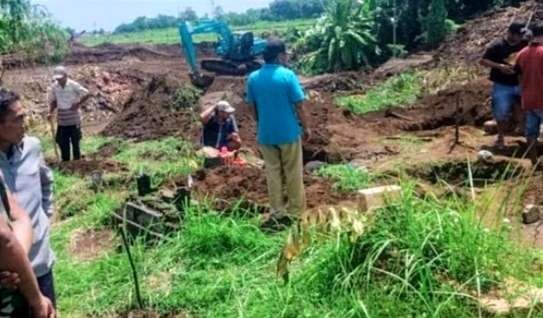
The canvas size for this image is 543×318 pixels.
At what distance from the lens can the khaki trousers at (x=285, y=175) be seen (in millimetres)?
8109

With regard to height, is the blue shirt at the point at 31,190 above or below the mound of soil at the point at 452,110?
above

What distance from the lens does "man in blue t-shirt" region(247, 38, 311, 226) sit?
7.84 meters

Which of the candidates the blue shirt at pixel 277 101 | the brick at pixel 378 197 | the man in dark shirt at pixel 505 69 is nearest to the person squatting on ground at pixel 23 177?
the brick at pixel 378 197

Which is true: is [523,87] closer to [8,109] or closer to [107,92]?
[8,109]

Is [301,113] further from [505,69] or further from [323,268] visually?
[505,69]

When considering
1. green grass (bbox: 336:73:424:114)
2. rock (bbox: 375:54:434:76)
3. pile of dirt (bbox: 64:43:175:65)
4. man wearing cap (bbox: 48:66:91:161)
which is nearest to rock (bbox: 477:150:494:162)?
man wearing cap (bbox: 48:66:91:161)

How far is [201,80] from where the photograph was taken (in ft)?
76.3

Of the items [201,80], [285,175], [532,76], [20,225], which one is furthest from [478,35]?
[20,225]

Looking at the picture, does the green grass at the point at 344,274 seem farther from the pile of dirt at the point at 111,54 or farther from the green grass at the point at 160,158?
the pile of dirt at the point at 111,54

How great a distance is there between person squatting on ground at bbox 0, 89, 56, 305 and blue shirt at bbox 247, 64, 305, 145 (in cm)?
375

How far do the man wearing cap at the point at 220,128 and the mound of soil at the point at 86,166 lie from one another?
1.89m

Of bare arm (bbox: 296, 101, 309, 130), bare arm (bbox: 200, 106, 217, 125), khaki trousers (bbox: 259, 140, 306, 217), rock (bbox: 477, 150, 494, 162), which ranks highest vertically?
bare arm (bbox: 296, 101, 309, 130)

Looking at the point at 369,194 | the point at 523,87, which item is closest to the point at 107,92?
the point at 523,87

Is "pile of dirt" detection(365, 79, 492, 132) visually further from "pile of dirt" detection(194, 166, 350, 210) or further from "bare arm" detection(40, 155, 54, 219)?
"bare arm" detection(40, 155, 54, 219)
